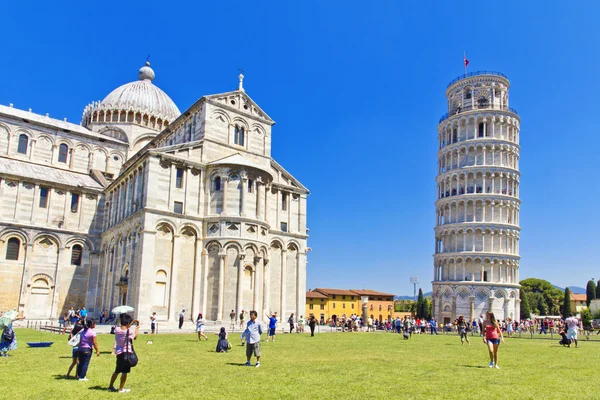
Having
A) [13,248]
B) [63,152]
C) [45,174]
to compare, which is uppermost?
[63,152]

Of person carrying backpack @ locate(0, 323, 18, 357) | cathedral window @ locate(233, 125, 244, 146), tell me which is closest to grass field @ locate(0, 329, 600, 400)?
person carrying backpack @ locate(0, 323, 18, 357)

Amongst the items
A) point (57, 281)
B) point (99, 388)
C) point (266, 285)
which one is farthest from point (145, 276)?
point (99, 388)

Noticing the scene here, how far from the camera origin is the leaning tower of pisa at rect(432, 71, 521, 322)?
6738 cm

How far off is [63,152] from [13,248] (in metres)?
13.0

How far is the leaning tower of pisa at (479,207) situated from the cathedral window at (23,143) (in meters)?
52.4

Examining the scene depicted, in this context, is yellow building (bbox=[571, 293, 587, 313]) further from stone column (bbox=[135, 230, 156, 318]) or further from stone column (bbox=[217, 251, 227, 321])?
stone column (bbox=[135, 230, 156, 318])

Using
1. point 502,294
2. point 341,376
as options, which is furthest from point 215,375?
point 502,294

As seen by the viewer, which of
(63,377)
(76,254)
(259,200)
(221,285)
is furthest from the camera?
(76,254)

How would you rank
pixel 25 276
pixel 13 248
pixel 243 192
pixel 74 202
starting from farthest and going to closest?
pixel 74 202 < pixel 13 248 < pixel 25 276 < pixel 243 192

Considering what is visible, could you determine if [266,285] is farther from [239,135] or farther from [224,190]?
[239,135]

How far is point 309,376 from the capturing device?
13.1m

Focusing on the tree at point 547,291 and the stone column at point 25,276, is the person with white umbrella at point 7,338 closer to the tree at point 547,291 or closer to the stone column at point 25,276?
the stone column at point 25,276

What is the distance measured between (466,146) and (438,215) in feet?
34.9

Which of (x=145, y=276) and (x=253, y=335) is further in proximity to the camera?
(x=145, y=276)
